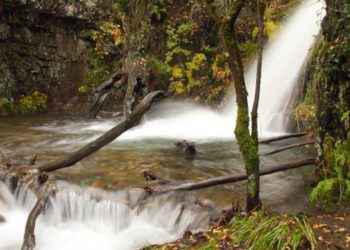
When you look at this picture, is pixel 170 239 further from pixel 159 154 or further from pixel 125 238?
pixel 159 154

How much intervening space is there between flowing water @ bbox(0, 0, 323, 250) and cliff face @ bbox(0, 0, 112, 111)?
8.20ft

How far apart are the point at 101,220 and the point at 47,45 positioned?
35.1ft

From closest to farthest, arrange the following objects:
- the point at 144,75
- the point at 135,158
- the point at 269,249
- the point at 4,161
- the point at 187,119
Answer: the point at 269,249 → the point at 4,161 → the point at 135,158 → the point at 187,119 → the point at 144,75

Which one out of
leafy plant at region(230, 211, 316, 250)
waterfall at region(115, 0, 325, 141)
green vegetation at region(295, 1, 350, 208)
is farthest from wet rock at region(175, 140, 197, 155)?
leafy plant at region(230, 211, 316, 250)

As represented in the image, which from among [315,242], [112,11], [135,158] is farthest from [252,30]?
[315,242]

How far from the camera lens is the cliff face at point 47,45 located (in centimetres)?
1468

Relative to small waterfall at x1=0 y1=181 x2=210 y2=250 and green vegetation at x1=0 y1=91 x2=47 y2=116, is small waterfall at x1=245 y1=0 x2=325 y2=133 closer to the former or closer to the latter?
small waterfall at x1=0 y1=181 x2=210 y2=250

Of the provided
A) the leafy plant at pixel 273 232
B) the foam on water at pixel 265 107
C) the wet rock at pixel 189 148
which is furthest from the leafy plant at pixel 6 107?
the leafy plant at pixel 273 232

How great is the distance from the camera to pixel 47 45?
605 inches

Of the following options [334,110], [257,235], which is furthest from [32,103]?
[257,235]

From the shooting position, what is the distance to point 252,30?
43.5 feet

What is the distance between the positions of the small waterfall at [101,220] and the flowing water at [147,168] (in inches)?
0.6

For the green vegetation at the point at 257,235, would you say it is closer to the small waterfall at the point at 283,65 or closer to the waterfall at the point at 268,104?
the waterfall at the point at 268,104

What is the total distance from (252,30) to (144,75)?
12.4 ft
